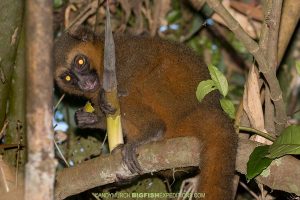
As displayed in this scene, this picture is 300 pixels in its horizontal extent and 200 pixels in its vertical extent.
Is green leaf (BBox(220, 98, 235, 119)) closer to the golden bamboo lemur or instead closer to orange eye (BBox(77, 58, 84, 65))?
the golden bamboo lemur

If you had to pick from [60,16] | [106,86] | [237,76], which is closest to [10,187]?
[106,86]

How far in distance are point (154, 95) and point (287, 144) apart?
1.26 m

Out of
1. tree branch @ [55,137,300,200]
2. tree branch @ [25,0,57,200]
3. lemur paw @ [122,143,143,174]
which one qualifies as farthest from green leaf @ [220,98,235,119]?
tree branch @ [25,0,57,200]

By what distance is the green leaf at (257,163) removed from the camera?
10.8 ft

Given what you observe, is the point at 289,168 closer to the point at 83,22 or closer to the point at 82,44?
the point at 82,44

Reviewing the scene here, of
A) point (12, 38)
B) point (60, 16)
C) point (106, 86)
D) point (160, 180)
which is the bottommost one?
point (160, 180)

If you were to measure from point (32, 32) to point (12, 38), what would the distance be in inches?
94.0

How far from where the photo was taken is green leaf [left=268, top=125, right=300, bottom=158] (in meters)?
3.29

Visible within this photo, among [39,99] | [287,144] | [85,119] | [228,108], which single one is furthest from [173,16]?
[39,99]

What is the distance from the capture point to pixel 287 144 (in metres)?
3.37

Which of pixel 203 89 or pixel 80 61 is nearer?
pixel 203 89

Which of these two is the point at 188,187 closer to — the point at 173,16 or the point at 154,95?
the point at 154,95

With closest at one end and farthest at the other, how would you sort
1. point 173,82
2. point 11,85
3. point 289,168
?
1. point 289,168
2. point 173,82
3. point 11,85

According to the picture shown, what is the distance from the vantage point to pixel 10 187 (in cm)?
360
